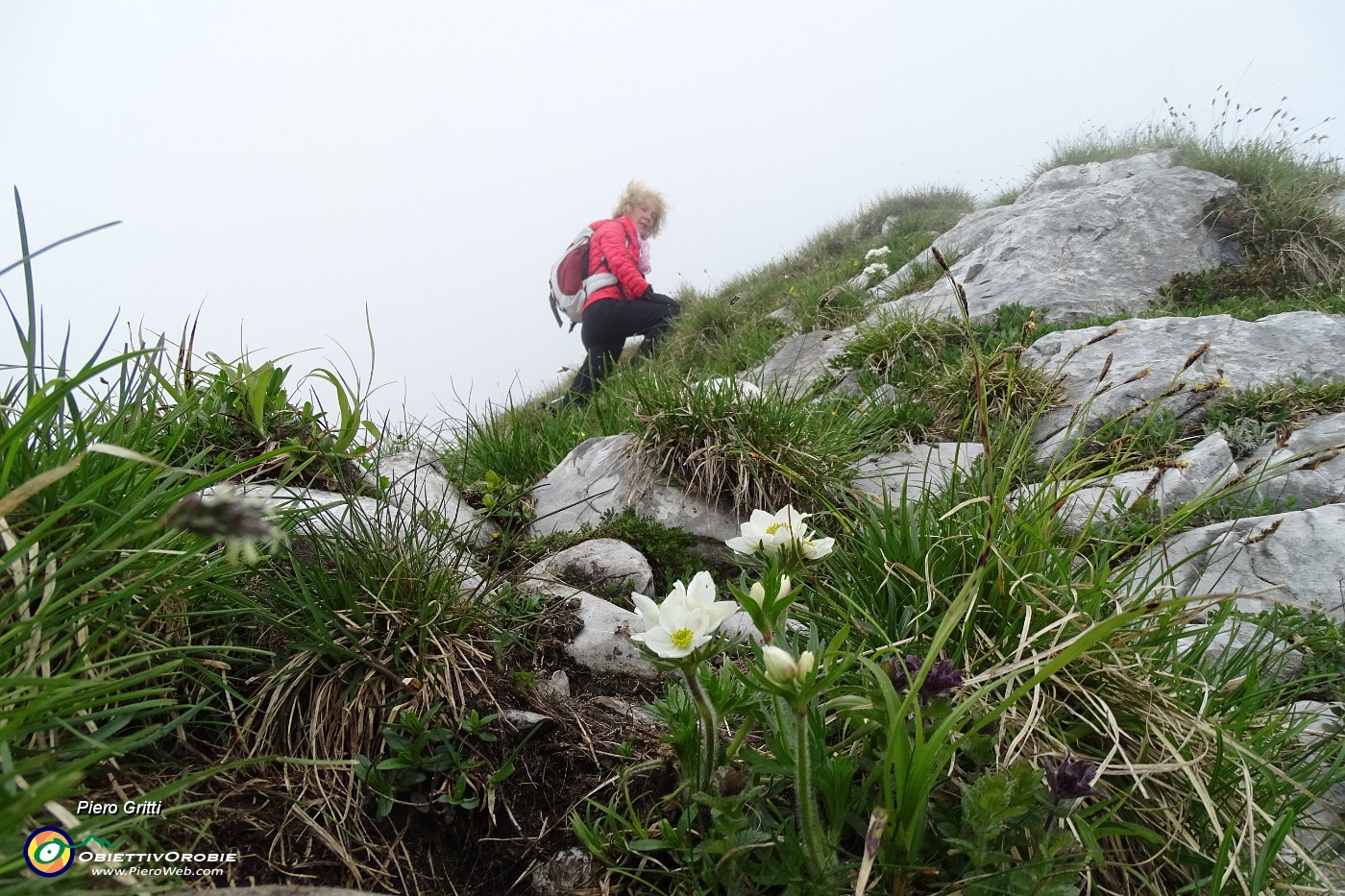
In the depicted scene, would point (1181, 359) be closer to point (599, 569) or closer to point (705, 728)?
point (599, 569)

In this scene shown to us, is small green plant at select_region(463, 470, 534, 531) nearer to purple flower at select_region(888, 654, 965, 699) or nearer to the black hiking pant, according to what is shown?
purple flower at select_region(888, 654, 965, 699)

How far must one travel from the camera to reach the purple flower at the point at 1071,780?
111 centimetres

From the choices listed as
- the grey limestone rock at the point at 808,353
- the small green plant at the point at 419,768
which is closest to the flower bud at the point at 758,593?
the small green plant at the point at 419,768

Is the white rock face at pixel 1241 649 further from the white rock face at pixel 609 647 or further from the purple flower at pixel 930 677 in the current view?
the white rock face at pixel 609 647

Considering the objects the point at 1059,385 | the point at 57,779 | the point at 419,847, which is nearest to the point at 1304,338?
the point at 1059,385

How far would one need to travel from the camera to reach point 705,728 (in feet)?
4.17

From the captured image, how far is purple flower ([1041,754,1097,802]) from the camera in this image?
111 cm

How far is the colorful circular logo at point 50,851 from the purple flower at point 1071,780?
4.72ft

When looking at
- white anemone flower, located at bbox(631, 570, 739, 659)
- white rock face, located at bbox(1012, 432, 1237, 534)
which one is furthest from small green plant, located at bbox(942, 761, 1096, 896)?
white rock face, located at bbox(1012, 432, 1237, 534)

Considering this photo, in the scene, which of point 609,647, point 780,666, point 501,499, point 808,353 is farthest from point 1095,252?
point 780,666

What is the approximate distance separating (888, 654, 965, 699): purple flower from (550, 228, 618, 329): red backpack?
24.3 feet

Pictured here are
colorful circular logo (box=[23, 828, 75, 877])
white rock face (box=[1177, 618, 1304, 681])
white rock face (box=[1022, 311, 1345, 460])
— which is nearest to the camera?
colorful circular logo (box=[23, 828, 75, 877])

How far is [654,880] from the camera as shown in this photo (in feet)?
4.58

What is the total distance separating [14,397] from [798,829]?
1.97 m
